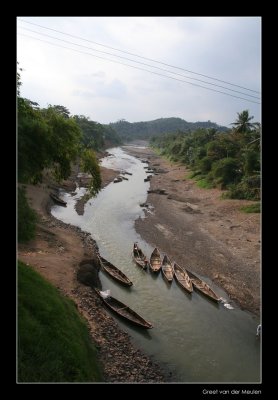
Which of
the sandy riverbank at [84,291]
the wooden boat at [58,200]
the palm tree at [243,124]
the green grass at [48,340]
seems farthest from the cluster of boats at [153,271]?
the palm tree at [243,124]

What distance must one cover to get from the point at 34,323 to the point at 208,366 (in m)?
8.39

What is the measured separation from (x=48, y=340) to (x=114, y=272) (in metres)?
12.2

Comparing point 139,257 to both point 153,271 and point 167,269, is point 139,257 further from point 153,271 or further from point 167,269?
point 167,269

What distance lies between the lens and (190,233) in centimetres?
3394

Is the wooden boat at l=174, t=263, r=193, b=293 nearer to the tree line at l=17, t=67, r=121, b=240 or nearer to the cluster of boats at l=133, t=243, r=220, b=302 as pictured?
the cluster of boats at l=133, t=243, r=220, b=302

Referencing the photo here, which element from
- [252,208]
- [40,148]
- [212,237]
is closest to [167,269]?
[212,237]

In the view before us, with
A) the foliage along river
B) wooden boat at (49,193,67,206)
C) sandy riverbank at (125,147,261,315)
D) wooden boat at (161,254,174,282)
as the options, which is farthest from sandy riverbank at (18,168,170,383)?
sandy riverbank at (125,147,261,315)

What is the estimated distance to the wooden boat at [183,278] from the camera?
871 inches

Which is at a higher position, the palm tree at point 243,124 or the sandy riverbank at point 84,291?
the palm tree at point 243,124

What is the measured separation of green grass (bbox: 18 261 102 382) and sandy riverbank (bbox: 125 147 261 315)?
38.1 feet

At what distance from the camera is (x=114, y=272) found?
23.5m

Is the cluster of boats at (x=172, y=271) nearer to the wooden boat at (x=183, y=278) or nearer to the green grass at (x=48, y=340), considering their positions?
the wooden boat at (x=183, y=278)
